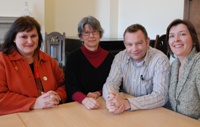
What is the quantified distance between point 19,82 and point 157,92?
3.20ft

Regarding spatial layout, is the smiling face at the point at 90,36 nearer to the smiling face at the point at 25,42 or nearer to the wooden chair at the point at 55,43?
the smiling face at the point at 25,42

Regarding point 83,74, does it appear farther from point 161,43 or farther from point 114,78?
point 161,43

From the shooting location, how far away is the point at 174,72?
156 cm

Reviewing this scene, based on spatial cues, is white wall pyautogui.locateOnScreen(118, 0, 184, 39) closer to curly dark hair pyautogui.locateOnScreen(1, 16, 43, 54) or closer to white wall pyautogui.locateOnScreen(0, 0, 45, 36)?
white wall pyautogui.locateOnScreen(0, 0, 45, 36)

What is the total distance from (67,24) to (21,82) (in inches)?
141

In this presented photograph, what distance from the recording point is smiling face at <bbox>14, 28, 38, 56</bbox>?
167 cm

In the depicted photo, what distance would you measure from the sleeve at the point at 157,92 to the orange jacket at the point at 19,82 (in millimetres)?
639

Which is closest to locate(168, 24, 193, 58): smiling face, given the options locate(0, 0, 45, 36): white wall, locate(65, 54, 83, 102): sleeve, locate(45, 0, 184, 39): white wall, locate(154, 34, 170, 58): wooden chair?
locate(65, 54, 83, 102): sleeve

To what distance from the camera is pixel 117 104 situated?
138 cm

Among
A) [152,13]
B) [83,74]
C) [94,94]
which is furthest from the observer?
[152,13]

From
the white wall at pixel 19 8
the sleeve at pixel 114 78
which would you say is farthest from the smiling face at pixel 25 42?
the white wall at pixel 19 8

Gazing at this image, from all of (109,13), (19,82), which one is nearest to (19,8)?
(109,13)

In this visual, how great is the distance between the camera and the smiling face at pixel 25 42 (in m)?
1.67

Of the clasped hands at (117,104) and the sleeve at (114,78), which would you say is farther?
Result: the sleeve at (114,78)
